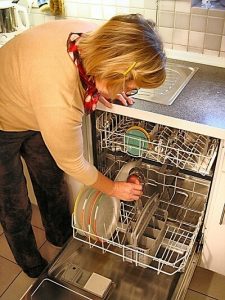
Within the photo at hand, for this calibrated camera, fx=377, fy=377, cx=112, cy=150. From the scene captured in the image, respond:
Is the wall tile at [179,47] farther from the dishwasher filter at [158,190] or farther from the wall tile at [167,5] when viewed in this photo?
the dishwasher filter at [158,190]

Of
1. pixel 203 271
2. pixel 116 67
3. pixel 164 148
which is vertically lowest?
pixel 203 271

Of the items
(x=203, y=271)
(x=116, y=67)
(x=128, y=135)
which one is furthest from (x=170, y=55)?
(x=203, y=271)

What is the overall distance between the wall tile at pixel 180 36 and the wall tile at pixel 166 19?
4 cm

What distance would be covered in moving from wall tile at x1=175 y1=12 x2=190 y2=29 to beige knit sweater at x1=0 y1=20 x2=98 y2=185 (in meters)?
0.51

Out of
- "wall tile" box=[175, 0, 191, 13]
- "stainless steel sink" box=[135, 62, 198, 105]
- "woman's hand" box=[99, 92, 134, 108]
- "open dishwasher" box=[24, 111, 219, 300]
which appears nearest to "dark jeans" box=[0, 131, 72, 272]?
"open dishwasher" box=[24, 111, 219, 300]

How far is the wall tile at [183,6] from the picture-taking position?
1463 mm

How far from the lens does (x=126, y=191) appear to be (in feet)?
4.15

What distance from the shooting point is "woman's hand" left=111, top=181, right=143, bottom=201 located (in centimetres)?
126

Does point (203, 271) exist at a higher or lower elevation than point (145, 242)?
lower

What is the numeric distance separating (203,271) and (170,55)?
0.95 m

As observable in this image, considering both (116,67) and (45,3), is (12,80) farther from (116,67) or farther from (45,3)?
(45,3)

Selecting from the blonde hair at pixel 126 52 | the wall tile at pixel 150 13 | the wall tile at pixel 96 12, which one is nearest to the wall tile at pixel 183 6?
the wall tile at pixel 150 13

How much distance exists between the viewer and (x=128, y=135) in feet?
4.37

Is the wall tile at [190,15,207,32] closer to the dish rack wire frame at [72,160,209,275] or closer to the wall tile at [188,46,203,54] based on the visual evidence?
the wall tile at [188,46,203,54]
